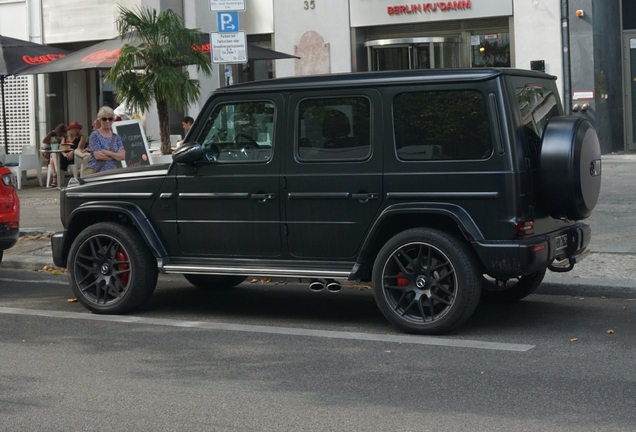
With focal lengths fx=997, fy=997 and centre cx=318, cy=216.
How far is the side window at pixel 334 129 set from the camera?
7328mm

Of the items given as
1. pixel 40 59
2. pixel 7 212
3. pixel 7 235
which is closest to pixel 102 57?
pixel 40 59

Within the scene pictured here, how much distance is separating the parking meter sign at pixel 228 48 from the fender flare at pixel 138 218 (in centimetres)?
384

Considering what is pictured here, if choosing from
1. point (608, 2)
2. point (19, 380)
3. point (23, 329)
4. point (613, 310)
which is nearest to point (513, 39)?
point (608, 2)

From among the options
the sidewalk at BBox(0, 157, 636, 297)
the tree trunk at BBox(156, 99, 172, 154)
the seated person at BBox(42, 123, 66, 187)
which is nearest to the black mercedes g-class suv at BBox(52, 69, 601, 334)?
the sidewalk at BBox(0, 157, 636, 297)

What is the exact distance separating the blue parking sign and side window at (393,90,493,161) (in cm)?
497

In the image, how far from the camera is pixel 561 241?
290 inches

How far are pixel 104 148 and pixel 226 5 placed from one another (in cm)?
228

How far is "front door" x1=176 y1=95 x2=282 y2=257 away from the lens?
25.1 ft

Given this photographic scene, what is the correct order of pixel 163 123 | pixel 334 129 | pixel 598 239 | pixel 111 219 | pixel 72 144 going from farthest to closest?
pixel 72 144 < pixel 163 123 < pixel 598 239 < pixel 111 219 < pixel 334 129

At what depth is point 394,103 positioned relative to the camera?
7230 millimetres

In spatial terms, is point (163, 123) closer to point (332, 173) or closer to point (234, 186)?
point (234, 186)

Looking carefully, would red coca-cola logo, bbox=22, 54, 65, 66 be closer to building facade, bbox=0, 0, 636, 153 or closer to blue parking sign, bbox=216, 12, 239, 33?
building facade, bbox=0, 0, 636, 153

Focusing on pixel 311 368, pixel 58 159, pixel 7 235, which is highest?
pixel 58 159

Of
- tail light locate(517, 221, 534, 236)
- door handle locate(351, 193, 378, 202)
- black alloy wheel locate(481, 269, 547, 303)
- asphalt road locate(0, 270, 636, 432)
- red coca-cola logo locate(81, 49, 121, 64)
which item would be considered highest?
red coca-cola logo locate(81, 49, 121, 64)
